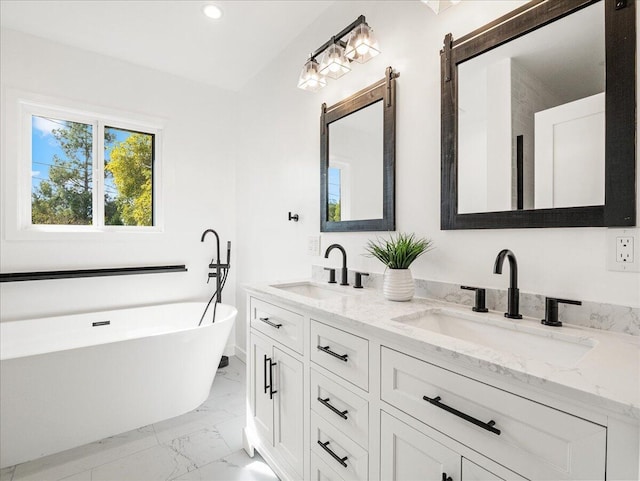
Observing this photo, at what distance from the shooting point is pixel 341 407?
1.16 m

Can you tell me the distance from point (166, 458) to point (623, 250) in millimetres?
2251

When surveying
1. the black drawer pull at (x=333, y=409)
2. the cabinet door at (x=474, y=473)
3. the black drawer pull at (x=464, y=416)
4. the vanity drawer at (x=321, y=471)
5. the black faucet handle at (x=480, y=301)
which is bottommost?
the vanity drawer at (x=321, y=471)

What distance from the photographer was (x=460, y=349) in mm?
776

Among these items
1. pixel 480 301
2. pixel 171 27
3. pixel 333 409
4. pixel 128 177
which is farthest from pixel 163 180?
Answer: pixel 480 301

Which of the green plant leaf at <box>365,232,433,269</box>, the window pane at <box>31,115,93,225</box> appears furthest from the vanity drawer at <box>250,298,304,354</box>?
the window pane at <box>31,115,93,225</box>

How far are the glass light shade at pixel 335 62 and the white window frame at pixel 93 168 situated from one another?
1877 millimetres

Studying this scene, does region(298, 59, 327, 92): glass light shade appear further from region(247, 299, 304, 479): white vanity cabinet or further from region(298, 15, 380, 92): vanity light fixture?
region(247, 299, 304, 479): white vanity cabinet

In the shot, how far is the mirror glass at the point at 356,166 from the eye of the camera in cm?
173

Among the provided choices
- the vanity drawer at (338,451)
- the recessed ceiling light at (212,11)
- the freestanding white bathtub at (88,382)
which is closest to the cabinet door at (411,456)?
the vanity drawer at (338,451)

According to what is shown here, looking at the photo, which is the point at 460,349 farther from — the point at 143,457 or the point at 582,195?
the point at 143,457

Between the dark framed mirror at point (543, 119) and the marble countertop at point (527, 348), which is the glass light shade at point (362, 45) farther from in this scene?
the marble countertop at point (527, 348)

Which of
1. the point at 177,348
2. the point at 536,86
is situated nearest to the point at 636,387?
the point at 536,86

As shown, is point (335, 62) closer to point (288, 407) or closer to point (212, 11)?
point (212, 11)

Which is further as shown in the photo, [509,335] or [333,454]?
[333,454]
